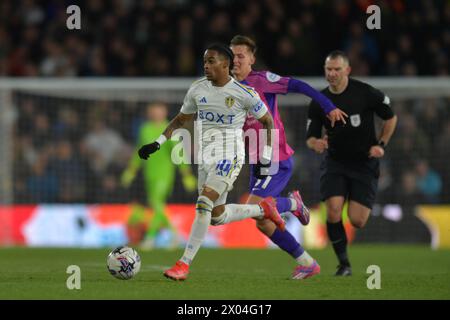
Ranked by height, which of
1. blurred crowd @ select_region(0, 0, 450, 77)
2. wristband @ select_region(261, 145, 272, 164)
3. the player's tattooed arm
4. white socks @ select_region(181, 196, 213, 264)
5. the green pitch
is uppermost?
blurred crowd @ select_region(0, 0, 450, 77)

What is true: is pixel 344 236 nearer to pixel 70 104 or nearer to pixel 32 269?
pixel 32 269

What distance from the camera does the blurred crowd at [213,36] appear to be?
1850 centimetres

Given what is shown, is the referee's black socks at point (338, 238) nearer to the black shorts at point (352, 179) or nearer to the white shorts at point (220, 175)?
the black shorts at point (352, 179)

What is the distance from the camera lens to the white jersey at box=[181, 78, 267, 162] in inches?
349

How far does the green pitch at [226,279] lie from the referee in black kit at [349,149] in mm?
645

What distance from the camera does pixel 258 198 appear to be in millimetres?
9586

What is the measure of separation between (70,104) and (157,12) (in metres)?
3.06

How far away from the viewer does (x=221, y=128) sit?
8.95 m

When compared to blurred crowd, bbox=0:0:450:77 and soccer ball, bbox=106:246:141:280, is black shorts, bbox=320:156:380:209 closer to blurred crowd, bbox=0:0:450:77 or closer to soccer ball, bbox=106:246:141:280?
soccer ball, bbox=106:246:141:280

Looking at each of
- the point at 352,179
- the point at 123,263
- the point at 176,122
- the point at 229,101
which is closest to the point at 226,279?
the point at 123,263

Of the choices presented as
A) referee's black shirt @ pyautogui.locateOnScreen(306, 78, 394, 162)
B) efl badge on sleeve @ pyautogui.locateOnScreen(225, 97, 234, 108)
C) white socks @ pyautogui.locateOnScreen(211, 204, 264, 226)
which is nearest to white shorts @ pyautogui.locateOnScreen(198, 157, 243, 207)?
white socks @ pyautogui.locateOnScreen(211, 204, 264, 226)

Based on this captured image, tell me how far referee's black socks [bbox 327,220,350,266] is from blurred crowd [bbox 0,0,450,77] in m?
7.79

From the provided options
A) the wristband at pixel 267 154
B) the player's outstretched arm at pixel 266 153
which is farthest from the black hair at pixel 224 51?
the wristband at pixel 267 154

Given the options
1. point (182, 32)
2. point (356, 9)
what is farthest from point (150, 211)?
point (356, 9)
